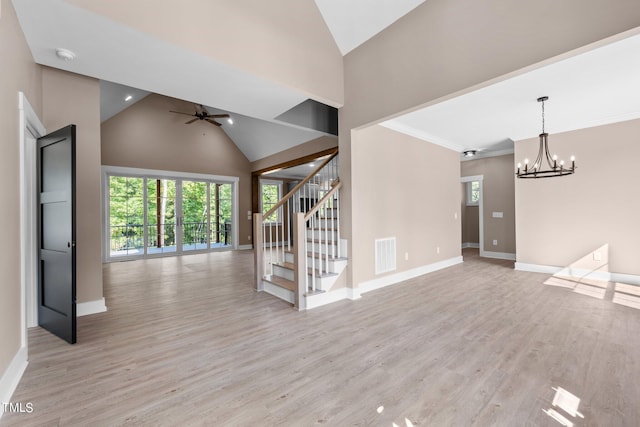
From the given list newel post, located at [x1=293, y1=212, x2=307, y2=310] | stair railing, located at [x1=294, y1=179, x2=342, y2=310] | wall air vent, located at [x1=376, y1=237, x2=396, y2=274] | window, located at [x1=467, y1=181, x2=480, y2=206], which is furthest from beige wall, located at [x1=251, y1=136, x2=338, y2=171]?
window, located at [x1=467, y1=181, x2=480, y2=206]

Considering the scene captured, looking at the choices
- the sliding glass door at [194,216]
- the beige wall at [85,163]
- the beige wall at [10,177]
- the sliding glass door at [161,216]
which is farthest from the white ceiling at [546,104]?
the sliding glass door at [161,216]

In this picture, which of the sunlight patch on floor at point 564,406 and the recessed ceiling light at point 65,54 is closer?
the sunlight patch on floor at point 564,406

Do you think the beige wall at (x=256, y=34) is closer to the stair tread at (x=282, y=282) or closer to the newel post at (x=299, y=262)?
the newel post at (x=299, y=262)

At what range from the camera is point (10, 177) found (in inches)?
77.9

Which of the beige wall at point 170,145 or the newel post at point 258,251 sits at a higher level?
the beige wall at point 170,145

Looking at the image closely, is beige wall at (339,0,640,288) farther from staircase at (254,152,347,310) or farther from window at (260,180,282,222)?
window at (260,180,282,222)

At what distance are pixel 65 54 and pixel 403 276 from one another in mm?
5080

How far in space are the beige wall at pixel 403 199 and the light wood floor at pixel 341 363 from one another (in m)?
1.04

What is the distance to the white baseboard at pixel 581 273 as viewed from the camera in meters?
4.39

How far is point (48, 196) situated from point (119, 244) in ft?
16.6

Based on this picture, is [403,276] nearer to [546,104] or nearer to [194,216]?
[546,104]

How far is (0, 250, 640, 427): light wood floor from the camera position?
65.3 inches

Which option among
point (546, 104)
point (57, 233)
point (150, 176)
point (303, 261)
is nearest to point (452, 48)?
point (546, 104)

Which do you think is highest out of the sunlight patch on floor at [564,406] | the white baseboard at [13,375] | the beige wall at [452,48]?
the beige wall at [452,48]
